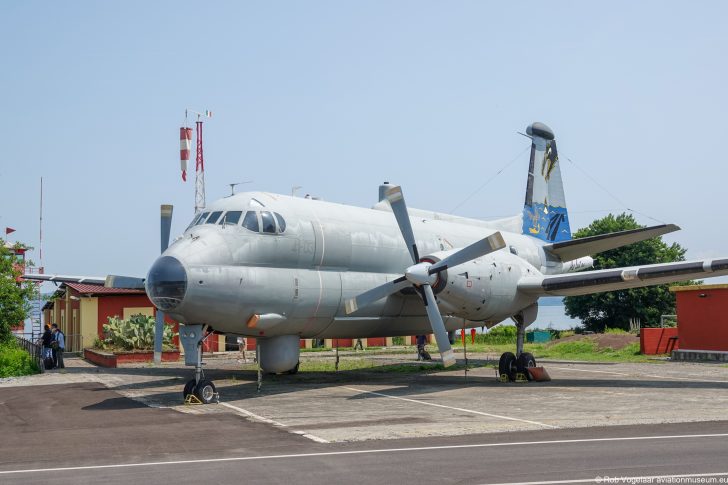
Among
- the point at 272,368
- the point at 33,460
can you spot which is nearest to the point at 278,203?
the point at 272,368

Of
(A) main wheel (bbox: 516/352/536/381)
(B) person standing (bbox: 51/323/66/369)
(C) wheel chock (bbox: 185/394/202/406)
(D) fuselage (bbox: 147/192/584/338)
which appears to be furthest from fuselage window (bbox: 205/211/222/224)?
(B) person standing (bbox: 51/323/66/369)

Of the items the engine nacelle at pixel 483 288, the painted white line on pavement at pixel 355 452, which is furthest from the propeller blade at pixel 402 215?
the painted white line on pavement at pixel 355 452

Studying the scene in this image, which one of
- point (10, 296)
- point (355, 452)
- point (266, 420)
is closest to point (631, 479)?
point (355, 452)

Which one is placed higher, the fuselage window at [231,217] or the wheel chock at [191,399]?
the fuselage window at [231,217]

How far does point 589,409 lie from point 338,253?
864 cm

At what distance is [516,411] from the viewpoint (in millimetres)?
15297

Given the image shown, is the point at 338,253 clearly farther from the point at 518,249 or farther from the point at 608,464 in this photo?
the point at 608,464

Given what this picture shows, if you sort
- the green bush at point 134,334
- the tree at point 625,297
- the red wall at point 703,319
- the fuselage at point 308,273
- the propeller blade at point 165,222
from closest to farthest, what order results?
the fuselage at point 308,273 < the propeller blade at point 165,222 < the red wall at point 703,319 < the green bush at point 134,334 < the tree at point 625,297

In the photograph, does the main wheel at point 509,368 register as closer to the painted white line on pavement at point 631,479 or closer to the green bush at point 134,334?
the painted white line on pavement at point 631,479

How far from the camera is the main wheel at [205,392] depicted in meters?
17.3

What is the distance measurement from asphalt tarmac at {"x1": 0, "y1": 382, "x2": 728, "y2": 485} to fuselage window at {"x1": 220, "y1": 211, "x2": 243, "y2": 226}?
5.86 m

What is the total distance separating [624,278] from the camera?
2106cm

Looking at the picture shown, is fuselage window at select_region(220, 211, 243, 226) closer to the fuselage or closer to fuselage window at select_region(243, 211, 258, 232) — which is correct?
the fuselage

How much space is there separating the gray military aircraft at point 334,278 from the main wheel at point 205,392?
25mm
